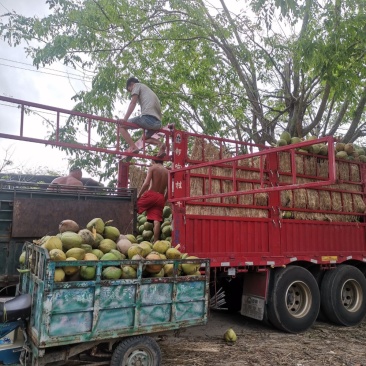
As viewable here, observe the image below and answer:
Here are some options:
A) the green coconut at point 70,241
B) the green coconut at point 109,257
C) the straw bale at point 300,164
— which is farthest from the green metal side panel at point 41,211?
the straw bale at point 300,164

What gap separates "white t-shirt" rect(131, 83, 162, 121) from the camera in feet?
21.5

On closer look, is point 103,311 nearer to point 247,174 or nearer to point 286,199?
point 247,174

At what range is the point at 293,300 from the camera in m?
6.49

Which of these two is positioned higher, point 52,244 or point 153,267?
point 52,244

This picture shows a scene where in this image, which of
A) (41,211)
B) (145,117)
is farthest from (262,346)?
(145,117)

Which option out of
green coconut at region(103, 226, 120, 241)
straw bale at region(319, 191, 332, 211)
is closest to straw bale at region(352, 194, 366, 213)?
straw bale at region(319, 191, 332, 211)

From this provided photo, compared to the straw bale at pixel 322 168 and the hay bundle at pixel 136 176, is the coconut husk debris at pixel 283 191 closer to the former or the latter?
the straw bale at pixel 322 168

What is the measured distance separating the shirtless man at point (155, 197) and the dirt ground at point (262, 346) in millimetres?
1608

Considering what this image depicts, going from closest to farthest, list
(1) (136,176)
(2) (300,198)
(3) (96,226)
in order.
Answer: (3) (96,226), (2) (300,198), (1) (136,176)

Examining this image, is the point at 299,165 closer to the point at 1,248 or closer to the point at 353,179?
the point at 353,179

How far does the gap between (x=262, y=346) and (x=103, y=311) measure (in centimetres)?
273

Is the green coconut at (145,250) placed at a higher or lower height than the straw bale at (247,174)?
lower

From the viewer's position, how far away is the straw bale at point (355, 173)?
24.9ft

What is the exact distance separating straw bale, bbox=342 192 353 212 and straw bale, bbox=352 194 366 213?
11cm
